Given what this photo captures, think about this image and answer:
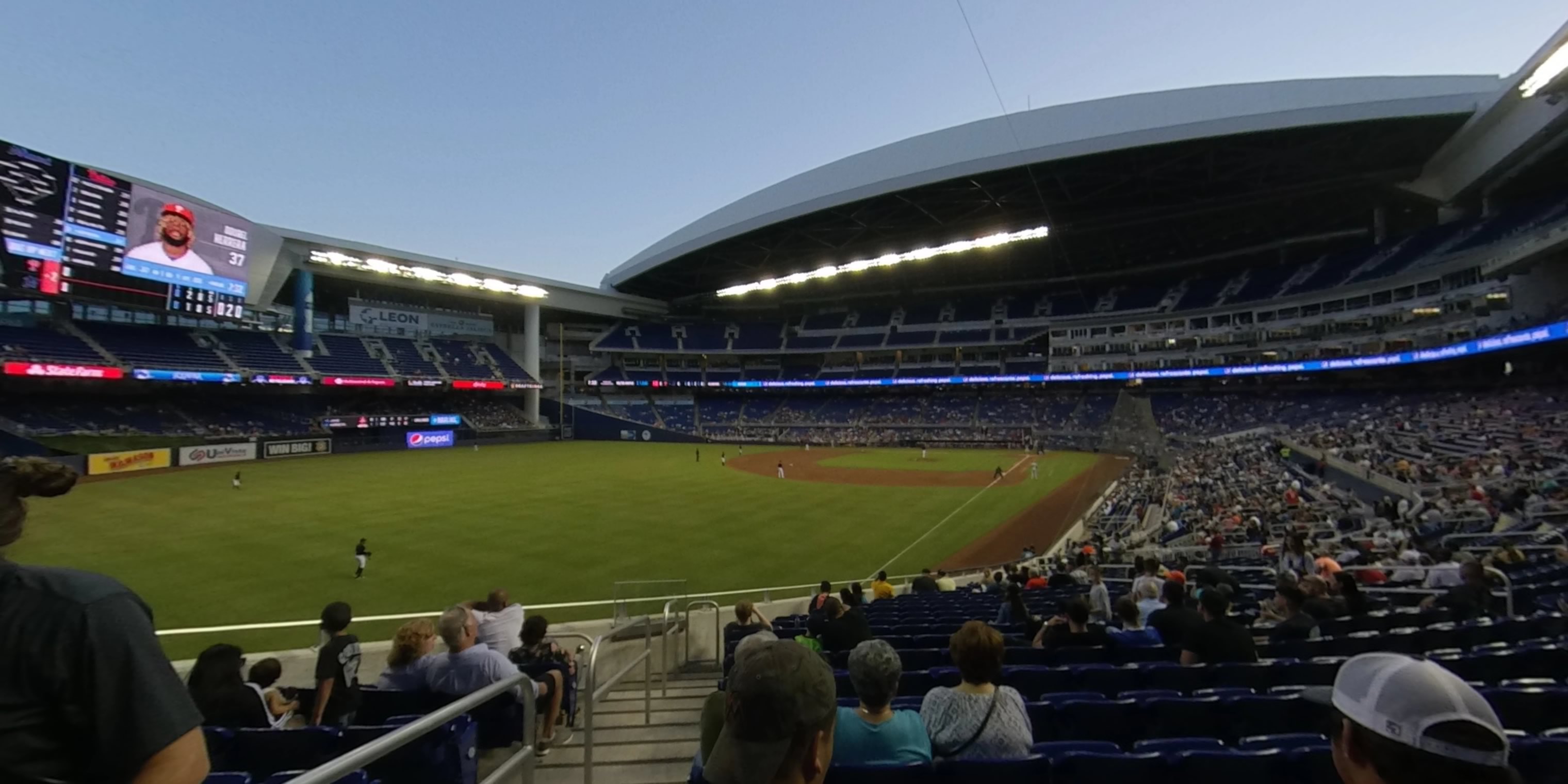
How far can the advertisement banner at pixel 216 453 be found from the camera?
127ft

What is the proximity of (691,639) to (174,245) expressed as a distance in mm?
51357

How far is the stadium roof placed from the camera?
123 feet

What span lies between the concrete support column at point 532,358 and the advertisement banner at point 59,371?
3246 cm

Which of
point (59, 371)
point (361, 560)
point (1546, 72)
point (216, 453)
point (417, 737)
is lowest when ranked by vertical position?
point (361, 560)

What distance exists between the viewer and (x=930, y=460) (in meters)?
48.3

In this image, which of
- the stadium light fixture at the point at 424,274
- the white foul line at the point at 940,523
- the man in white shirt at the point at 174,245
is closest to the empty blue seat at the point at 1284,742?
the white foul line at the point at 940,523

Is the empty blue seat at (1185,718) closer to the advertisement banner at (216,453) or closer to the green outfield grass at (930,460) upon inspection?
the green outfield grass at (930,460)

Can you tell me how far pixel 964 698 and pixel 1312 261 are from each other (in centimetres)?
6998

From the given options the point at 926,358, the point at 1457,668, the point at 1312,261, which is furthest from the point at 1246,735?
the point at 926,358

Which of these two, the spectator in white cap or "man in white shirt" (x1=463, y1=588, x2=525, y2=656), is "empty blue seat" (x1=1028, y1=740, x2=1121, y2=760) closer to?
the spectator in white cap

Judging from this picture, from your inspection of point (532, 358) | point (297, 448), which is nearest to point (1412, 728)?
point (297, 448)

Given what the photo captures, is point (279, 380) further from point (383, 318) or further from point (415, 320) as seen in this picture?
point (415, 320)

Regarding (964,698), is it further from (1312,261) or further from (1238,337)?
(1312,261)

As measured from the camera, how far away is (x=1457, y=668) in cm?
484
